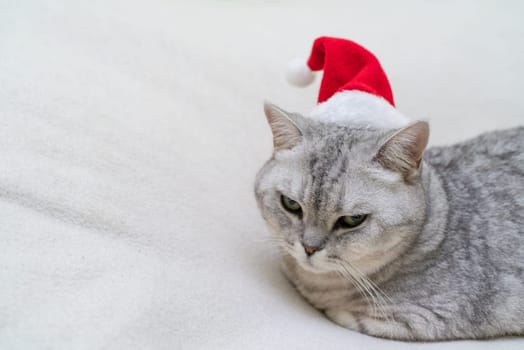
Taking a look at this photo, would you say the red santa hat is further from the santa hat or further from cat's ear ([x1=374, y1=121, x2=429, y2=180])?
cat's ear ([x1=374, y1=121, x2=429, y2=180])

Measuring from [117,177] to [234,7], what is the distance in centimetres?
162

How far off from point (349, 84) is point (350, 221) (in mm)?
495

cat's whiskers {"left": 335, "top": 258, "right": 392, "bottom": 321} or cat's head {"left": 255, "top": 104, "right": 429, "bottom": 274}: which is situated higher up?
cat's head {"left": 255, "top": 104, "right": 429, "bottom": 274}

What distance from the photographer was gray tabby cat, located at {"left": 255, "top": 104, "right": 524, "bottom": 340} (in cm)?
150

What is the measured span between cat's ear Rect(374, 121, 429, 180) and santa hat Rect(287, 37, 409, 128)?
20 cm

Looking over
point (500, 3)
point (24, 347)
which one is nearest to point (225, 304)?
point (24, 347)

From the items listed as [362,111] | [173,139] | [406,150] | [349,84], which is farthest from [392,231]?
[173,139]

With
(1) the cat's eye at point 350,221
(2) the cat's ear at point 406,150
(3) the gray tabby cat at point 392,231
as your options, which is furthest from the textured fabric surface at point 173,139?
(2) the cat's ear at point 406,150

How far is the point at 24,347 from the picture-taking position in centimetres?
110

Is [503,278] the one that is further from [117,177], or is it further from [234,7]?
[234,7]

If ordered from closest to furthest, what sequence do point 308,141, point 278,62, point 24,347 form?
1. point 24,347
2. point 308,141
3. point 278,62

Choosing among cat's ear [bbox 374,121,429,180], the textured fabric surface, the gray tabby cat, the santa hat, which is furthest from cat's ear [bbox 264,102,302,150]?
the textured fabric surface

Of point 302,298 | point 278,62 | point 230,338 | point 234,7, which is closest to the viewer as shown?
point 230,338

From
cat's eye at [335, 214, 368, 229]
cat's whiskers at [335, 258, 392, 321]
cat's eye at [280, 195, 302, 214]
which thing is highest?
cat's eye at [335, 214, 368, 229]
